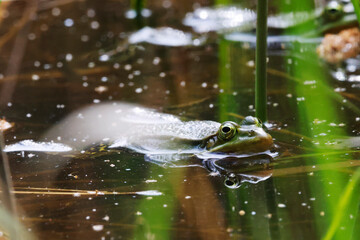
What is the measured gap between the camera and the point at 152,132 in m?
2.94

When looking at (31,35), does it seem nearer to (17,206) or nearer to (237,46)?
(237,46)

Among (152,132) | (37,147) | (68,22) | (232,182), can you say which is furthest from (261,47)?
(68,22)

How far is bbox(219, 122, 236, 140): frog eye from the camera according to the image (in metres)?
2.68

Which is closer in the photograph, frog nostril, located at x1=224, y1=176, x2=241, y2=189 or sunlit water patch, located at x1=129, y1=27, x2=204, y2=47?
frog nostril, located at x1=224, y1=176, x2=241, y2=189

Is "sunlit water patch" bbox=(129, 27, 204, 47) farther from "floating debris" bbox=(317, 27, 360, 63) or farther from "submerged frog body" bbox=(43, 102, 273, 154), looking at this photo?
"submerged frog body" bbox=(43, 102, 273, 154)

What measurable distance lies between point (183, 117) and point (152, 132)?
12.9 inches

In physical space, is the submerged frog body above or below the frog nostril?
above

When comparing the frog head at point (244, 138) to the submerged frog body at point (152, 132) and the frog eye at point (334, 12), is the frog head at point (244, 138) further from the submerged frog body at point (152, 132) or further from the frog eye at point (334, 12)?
the frog eye at point (334, 12)

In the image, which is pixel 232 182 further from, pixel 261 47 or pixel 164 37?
pixel 164 37

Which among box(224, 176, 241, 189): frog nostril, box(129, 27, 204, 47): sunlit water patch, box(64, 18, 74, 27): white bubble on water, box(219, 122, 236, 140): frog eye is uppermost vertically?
box(64, 18, 74, 27): white bubble on water

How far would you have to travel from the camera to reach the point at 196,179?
8.14 ft

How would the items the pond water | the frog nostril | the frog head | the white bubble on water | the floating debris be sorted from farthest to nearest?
the white bubble on water, the floating debris, the frog head, the frog nostril, the pond water

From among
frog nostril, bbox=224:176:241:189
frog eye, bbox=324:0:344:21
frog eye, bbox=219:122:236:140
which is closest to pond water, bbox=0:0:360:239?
frog nostril, bbox=224:176:241:189

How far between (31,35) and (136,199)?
10.8 feet
